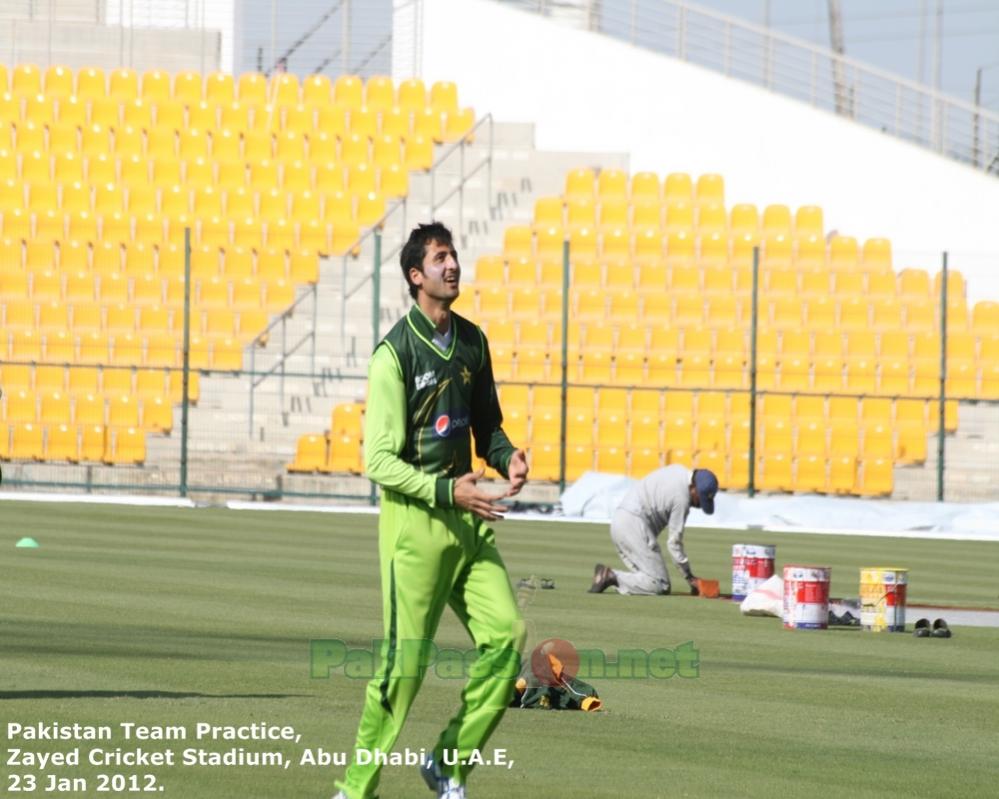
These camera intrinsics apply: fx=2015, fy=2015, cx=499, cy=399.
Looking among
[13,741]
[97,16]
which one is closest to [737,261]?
[97,16]

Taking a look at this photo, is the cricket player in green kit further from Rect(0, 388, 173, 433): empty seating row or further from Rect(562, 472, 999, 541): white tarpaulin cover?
Rect(0, 388, 173, 433): empty seating row

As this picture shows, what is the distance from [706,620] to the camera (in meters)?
16.1

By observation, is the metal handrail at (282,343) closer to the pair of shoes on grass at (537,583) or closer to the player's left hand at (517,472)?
the pair of shoes on grass at (537,583)

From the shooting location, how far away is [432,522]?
7.67 meters

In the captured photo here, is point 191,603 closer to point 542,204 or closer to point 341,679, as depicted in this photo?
point 341,679

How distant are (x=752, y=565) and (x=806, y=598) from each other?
185cm

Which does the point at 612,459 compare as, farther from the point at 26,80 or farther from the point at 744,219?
the point at 26,80

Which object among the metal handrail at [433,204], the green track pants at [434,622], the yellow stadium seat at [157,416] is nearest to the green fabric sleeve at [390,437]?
the green track pants at [434,622]

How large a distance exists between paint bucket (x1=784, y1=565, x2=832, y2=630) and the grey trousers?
243cm

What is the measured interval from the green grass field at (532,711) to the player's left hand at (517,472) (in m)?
1.37

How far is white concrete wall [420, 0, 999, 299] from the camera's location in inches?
1535

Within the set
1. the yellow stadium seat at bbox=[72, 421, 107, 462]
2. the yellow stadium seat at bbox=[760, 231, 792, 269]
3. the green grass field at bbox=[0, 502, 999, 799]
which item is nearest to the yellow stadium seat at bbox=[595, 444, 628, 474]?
the yellow stadium seat at bbox=[760, 231, 792, 269]

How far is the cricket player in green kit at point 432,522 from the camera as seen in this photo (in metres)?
7.56

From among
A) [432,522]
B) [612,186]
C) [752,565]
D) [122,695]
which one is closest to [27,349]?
[612,186]
